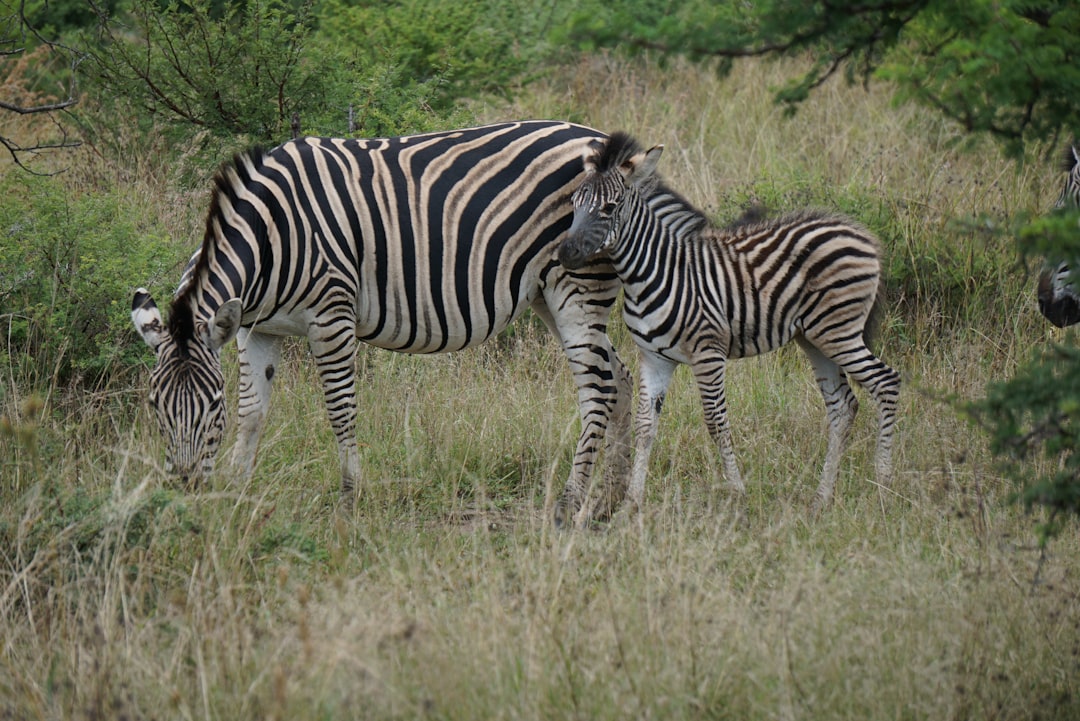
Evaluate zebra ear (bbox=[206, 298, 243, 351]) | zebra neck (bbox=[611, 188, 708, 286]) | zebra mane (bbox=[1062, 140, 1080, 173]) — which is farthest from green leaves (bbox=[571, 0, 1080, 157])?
zebra mane (bbox=[1062, 140, 1080, 173])

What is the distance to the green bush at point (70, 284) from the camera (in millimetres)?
7766

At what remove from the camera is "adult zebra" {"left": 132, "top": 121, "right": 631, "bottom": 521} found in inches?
251

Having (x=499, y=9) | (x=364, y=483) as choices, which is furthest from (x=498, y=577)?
(x=499, y=9)

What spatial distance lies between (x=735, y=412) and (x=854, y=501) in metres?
1.55

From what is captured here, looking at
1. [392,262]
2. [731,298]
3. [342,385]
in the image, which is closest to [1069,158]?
[731,298]

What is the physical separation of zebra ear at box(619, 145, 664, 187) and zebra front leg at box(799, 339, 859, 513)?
1.56m

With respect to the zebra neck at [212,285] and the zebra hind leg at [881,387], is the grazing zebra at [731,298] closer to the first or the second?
the zebra hind leg at [881,387]

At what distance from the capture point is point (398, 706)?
162 inches

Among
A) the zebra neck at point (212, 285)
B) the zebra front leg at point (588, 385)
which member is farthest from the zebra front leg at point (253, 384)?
the zebra front leg at point (588, 385)

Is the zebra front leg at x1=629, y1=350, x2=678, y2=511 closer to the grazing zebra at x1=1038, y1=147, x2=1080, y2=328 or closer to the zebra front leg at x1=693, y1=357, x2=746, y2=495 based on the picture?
the zebra front leg at x1=693, y1=357, x2=746, y2=495

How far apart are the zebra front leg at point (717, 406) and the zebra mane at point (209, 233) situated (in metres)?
2.82

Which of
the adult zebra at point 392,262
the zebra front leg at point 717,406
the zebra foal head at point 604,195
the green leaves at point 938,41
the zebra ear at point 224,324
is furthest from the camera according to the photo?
the zebra front leg at point 717,406

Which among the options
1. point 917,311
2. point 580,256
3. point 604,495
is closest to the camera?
point 580,256

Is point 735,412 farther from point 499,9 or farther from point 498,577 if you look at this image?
point 499,9
